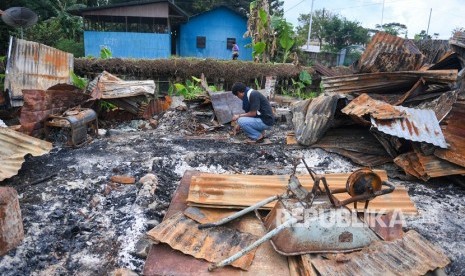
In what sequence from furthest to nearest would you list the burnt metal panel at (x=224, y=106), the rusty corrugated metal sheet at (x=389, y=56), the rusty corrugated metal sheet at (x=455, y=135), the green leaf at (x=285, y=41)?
the green leaf at (x=285, y=41)
the burnt metal panel at (x=224, y=106)
the rusty corrugated metal sheet at (x=389, y=56)
the rusty corrugated metal sheet at (x=455, y=135)

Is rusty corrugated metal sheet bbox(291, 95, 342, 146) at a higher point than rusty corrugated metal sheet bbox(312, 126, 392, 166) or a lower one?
higher

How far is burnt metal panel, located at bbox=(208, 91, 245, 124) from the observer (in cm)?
791

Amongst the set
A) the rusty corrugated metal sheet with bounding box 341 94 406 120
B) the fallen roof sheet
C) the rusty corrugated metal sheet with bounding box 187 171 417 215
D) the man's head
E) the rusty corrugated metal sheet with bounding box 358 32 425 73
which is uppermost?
the rusty corrugated metal sheet with bounding box 358 32 425 73

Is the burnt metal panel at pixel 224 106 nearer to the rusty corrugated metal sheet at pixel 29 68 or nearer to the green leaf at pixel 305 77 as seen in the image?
the rusty corrugated metal sheet at pixel 29 68

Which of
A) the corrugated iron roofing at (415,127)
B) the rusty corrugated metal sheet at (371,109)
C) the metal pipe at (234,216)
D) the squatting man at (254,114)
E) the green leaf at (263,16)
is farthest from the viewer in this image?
the green leaf at (263,16)

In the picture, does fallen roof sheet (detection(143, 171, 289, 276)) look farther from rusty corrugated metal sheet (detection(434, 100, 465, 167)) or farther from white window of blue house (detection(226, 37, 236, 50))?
white window of blue house (detection(226, 37, 236, 50))

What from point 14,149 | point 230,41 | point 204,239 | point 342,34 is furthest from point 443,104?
point 342,34

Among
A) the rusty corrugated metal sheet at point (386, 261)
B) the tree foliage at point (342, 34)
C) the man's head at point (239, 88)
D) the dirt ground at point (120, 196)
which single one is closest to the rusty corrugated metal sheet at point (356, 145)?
the dirt ground at point (120, 196)

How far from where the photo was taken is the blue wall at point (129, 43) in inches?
684

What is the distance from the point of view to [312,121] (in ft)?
19.1

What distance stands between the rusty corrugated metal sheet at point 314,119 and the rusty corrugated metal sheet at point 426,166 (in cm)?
132

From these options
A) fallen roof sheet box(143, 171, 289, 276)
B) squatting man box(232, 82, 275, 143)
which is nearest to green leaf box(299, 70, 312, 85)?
squatting man box(232, 82, 275, 143)

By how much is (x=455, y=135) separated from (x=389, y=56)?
72.2 inches

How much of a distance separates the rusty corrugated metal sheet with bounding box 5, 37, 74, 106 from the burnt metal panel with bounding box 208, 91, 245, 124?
13.5 ft
